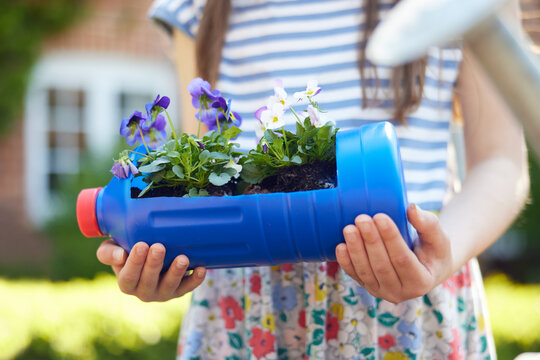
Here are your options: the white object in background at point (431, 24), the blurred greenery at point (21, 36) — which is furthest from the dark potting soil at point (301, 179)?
the blurred greenery at point (21, 36)

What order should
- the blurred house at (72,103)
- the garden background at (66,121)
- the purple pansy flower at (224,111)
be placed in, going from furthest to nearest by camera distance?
the blurred house at (72,103) < the garden background at (66,121) < the purple pansy flower at (224,111)

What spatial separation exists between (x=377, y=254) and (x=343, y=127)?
418 millimetres

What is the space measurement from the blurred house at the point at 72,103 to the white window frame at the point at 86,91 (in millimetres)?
Answer: 12

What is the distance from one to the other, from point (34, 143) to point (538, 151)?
745 cm

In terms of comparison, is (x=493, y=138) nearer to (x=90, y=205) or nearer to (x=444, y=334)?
(x=444, y=334)

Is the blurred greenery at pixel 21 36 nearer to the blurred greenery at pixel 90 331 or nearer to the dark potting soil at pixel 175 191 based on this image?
the blurred greenery at pixel 90 331

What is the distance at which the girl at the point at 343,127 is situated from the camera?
983 millimetres

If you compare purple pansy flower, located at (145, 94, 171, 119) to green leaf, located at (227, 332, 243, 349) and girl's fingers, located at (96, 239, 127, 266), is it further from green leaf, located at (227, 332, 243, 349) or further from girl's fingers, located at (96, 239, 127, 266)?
green leaf, located at (227, 332, 243, 349)

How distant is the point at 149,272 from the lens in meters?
0.84

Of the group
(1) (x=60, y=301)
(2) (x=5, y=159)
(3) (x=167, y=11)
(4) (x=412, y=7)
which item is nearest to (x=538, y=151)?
(4) (x=412, y=7)

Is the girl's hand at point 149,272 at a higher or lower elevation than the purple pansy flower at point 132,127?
lower

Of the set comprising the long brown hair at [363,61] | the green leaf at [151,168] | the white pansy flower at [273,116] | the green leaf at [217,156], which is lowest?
the green leaf at [151,168]

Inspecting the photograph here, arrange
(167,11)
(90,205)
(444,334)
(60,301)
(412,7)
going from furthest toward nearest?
(60,301) < (167,11) < (444,334) < (90,205) < (412,7)

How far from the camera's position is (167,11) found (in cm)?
127
